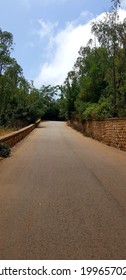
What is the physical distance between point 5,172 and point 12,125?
3931 cm

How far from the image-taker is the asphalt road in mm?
5441

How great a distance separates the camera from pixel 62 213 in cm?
736

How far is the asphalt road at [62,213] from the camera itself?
544cm

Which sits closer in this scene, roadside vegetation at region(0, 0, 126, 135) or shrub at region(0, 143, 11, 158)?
shrub at region(0, 143, 11, 158)

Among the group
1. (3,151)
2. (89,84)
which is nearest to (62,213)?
(3,151)

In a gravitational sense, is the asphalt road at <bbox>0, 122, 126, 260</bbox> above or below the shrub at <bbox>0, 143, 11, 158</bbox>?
below

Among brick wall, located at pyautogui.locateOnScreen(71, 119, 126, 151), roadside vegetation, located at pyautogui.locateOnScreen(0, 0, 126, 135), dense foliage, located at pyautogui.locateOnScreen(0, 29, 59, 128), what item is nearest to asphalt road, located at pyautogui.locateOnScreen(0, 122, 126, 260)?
brick wall, located at pyautogui.locateOnScreen(71, 119, 126, 151)

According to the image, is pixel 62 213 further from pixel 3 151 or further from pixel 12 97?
pixel 12 97

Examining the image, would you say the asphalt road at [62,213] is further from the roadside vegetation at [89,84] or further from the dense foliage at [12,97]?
the dense foliage at [12,97]

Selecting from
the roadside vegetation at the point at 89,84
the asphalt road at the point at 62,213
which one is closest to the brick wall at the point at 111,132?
the roadside vegetation at the point at 89,84

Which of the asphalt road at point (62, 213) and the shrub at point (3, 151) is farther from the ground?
the shrub at point (3, 151)

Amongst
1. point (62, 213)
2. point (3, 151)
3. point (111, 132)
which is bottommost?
point (62, 213)

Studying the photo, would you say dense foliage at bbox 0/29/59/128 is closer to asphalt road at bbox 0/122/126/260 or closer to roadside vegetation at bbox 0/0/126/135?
roadside vegetation at bbox 0/0/126/135

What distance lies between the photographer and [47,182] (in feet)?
34.6
